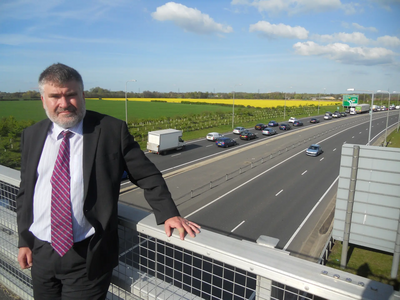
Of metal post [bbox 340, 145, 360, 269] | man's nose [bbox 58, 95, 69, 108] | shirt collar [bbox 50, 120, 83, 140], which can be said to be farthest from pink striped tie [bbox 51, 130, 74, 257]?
metal post [bbox 340, 145, 360, 269]

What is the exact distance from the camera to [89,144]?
2.27 meters

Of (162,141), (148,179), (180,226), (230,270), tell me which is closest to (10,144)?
(162,141)

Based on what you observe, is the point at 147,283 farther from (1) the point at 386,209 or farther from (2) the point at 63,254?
(1) the point at 386,209

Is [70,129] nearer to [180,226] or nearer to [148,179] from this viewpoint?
[148,179]

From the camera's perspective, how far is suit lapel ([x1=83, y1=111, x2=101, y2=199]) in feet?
7.18

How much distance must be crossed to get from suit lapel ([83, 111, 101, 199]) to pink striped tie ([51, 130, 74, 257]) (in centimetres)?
14

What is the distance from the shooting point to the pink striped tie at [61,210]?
2.20m

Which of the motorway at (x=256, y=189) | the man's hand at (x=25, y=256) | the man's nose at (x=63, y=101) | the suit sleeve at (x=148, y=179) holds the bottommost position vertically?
the motorway at (x=256, y=189)

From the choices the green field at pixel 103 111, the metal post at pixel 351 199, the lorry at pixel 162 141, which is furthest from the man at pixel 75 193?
the green field at pixel 103 111

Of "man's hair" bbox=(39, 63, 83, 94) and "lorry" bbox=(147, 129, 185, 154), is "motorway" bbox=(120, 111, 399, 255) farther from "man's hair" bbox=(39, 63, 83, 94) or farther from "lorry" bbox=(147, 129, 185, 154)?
"man's hair" bbox=(39, 63, 83, 94)

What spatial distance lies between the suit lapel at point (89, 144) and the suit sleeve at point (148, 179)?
0.20 metres

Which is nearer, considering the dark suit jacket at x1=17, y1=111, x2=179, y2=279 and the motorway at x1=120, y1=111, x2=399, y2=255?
the dark suit jacket at x1=17, y1=111, x2=179, y2=279

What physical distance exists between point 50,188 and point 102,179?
1.32ft

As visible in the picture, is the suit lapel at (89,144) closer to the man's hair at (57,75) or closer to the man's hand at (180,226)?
the man's hair at (57,75)
